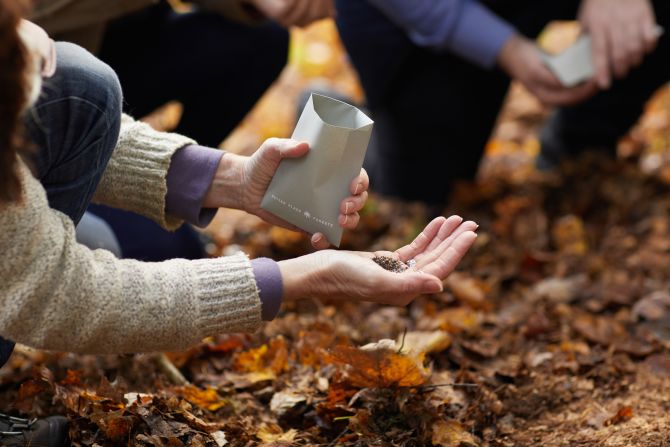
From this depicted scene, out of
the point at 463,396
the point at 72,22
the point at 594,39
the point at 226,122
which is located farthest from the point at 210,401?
the point at 594,39

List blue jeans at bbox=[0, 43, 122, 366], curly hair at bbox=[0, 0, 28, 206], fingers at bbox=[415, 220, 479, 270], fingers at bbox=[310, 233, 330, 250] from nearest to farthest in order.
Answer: curly hair at bbox=[0, 0, 28, 206], blue jeans at bbox=[0, 43, 122, 366], fingers at bbox=[415, 220, 479, 270], fingers at bbox=[310, 233, 330, 250]

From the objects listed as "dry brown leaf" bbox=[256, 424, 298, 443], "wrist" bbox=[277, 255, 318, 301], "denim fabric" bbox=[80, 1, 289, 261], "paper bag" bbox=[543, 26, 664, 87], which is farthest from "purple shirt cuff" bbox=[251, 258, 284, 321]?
"paper bag" bbox=[543, 26, 664, 87]

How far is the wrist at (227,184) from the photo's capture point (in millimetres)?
1597

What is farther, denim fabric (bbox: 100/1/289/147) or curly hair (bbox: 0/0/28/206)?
denim fabric (bbox: 100/1/289/147)

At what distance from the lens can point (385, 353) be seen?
1.49 meters

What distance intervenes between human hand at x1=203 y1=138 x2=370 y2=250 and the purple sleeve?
116cm

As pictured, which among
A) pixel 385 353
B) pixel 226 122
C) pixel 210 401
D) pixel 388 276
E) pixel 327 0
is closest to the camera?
pixel 388 276

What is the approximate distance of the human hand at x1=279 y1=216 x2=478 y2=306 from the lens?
132 cm

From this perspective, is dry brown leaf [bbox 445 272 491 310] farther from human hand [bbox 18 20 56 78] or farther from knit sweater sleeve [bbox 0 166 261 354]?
human hand [bbox 18 20 56 78]

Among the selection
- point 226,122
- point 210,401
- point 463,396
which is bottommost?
point 226,122

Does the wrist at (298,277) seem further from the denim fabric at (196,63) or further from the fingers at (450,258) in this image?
the denim fabric at (196,63)

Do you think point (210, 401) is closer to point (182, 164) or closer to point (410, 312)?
point (182, 164)

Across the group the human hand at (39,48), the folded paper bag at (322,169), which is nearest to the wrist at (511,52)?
the folded paper bag at (322,169)

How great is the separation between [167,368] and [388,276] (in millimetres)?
657
